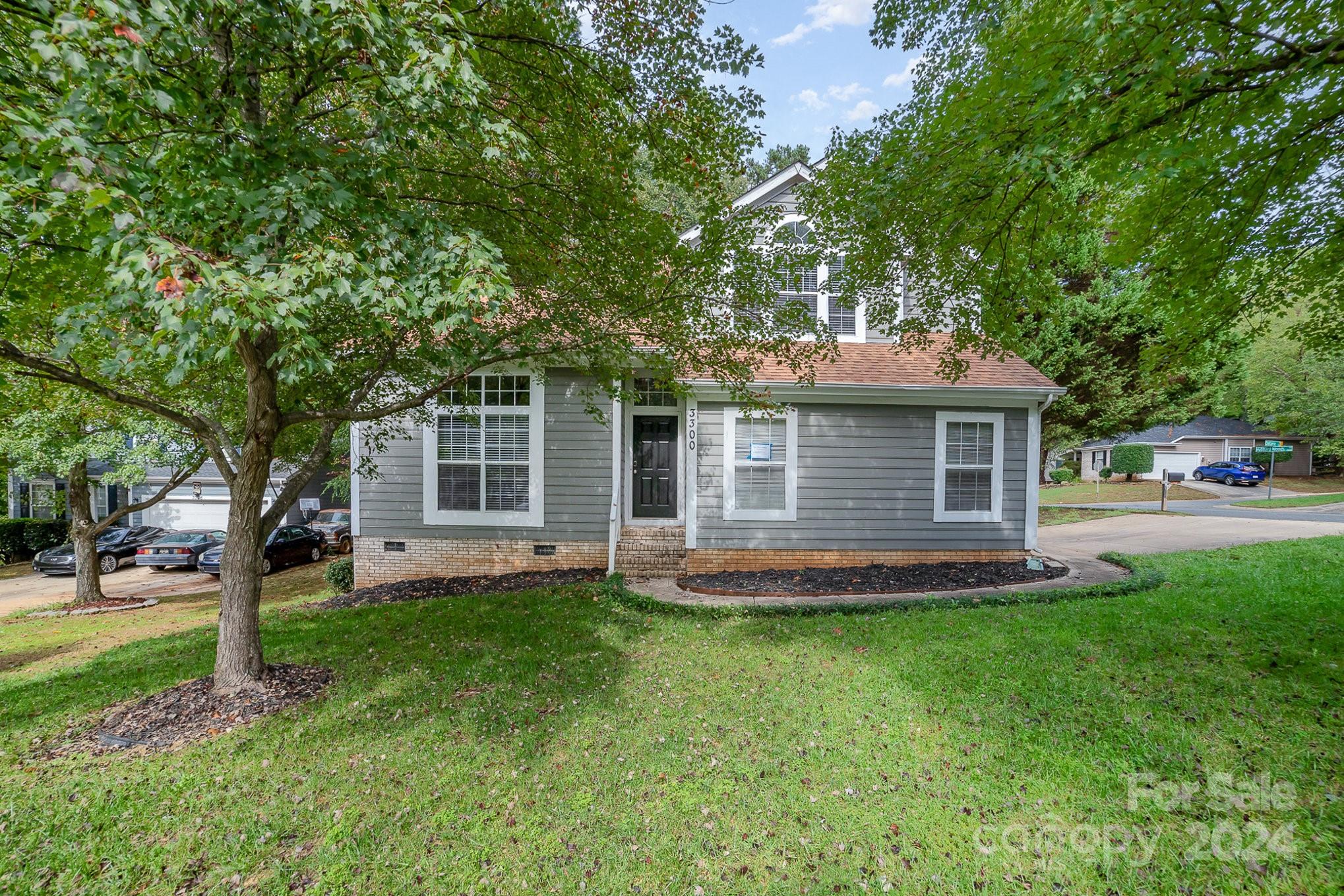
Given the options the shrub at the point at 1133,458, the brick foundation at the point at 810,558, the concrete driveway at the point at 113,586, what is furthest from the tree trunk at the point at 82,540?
the shrub at the point at 1133,458

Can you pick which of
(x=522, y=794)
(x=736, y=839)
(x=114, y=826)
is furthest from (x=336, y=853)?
(x=736, y=839)

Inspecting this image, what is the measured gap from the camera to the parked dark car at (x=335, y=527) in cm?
1594

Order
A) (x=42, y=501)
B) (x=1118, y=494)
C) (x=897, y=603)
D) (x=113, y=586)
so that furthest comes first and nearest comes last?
1. (x=1118, y=494)
2. (x=42, y=501)
3. (x=113, y=586)
4. (x=897, y=603)

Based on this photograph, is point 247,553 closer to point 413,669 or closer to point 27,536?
point 413,669

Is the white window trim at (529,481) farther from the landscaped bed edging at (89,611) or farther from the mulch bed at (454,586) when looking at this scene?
the landscaped bed edging at (89,611)

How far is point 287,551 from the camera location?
45.4ft

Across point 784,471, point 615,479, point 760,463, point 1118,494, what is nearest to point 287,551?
point 615,479

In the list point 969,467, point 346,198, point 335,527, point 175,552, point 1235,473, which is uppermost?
point 346,198

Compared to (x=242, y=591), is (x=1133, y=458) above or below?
above

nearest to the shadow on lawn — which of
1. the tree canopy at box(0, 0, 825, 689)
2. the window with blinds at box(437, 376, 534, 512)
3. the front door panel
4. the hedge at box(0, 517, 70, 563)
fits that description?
the tree canopy at box(0, 0, 825, 689)

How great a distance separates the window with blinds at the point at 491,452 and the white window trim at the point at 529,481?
26 mm

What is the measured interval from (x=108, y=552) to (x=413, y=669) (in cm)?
1594

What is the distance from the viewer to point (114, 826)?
9.36ft

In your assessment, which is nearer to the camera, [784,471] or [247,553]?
[247,553]
